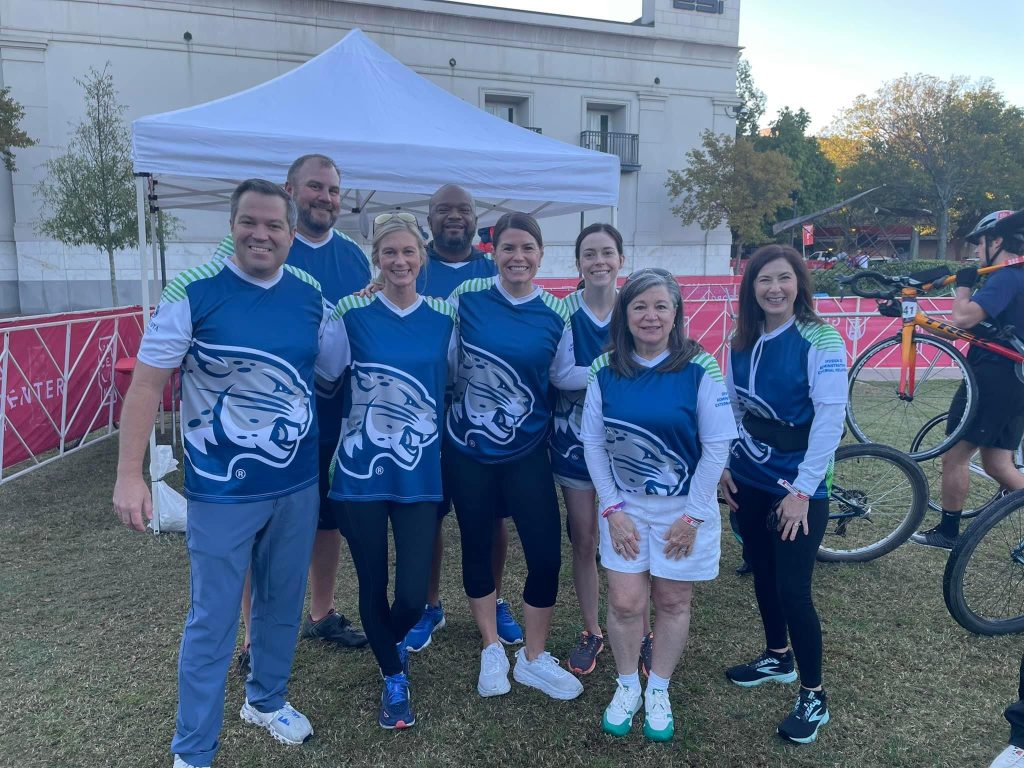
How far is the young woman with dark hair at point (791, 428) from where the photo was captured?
2.45 metres

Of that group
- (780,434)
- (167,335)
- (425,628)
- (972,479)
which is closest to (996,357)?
(972,479)

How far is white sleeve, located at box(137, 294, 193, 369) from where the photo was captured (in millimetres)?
2117

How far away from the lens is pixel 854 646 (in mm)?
3205

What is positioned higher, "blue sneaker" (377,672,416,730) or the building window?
the building window

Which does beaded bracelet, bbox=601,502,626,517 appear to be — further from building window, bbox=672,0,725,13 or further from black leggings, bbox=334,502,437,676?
building window, bbox=672,0,725,13

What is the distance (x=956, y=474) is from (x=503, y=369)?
328cm

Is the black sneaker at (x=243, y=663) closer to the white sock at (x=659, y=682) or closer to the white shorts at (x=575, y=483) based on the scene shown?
the white shorts at (x=575, y=483)

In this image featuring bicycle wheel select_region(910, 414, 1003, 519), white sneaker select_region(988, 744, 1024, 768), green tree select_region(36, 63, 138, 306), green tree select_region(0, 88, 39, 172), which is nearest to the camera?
white sneaker select_region(988, 744, 1024, 768)

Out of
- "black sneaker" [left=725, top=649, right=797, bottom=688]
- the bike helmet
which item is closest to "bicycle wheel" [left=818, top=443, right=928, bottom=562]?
"black sneaker" [left=725, top=649, right=797, bottom=688]

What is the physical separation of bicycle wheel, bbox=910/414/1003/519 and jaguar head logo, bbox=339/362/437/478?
3549 mm

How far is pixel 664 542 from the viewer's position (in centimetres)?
246

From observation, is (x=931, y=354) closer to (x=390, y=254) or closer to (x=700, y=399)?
(x=700, y=399)

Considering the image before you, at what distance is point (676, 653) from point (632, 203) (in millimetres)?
26303

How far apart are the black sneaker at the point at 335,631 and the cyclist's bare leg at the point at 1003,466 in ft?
12.3
